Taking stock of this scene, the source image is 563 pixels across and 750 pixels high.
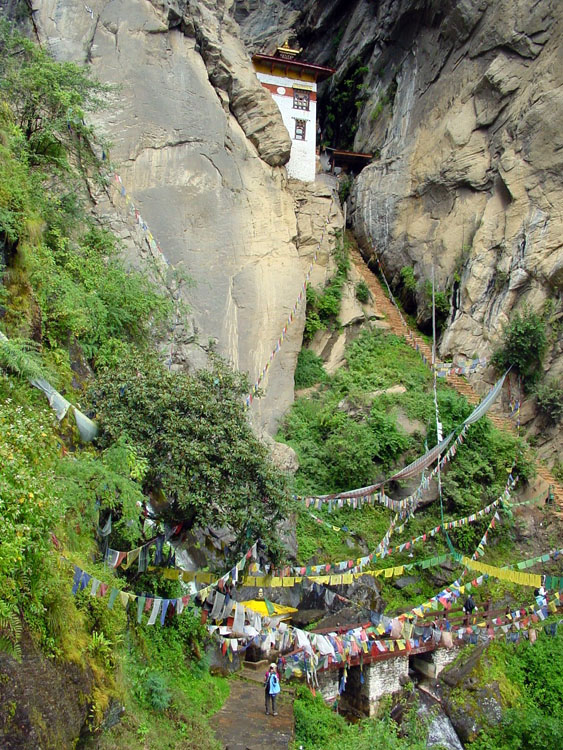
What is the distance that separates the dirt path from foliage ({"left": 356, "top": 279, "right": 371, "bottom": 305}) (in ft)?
55.0

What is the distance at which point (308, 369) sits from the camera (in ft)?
77.0

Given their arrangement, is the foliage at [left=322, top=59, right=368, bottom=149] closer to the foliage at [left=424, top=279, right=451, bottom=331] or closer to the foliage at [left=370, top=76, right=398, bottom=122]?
the foliage at [left=370, top=76, right=398, bottom=122]

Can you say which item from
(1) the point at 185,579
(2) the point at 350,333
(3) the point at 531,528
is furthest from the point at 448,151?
(1) the point at 185,579

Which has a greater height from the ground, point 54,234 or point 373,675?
point 54,234

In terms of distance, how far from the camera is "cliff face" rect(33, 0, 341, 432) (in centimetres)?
2030

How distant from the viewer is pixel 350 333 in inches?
987

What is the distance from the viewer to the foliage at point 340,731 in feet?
37.3

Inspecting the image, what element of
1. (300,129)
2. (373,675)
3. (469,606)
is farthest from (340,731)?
(300,129)

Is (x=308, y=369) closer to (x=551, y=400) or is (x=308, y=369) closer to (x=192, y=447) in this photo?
(x=551, y=400)

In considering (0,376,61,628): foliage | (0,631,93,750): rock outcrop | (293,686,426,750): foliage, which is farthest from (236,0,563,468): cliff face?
(0,376,61,628): foliage

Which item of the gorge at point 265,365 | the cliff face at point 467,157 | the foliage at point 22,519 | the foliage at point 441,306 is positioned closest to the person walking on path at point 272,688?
the gorge at point 265,365

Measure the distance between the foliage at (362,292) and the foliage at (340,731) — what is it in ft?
54.1

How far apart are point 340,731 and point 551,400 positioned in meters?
13.2

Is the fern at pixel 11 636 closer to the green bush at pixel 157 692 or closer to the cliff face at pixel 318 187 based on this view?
the green bush at pixel 157 692
